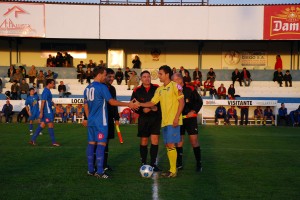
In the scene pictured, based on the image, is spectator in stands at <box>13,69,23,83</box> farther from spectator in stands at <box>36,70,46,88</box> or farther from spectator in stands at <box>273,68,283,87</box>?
spectator in stands at <box>273,68,283,87</box>

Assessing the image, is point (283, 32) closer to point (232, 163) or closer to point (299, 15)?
point (299, 15)

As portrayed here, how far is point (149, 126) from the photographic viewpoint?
8.82m

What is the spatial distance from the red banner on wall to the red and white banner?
15285 millimetres

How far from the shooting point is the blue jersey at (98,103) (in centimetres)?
805

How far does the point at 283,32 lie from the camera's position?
97.7 feet

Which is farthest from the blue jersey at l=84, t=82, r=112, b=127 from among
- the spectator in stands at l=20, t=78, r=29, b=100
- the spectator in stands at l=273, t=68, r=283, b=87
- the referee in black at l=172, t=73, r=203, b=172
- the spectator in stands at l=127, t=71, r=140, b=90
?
the spectator in stands at l=273, t=68, r=283, b=87

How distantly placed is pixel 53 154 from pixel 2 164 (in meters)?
1.89

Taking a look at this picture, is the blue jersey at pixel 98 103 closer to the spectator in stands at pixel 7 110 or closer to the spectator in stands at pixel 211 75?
the spectator in stands at pixel 7 110

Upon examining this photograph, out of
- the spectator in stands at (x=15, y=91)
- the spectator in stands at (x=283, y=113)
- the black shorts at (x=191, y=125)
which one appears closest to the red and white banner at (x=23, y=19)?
the spectator in stands at (x=15, y=91)

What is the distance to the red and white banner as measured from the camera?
30094 mm

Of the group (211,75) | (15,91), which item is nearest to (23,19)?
(15,91)

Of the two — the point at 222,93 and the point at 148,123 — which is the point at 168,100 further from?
the point at 222,93

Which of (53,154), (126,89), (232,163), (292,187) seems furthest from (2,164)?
(126,89)

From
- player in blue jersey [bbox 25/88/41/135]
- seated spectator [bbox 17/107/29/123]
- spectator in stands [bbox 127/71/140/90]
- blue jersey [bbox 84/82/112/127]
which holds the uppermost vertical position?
spectator in stands [bbox 127/71/140/90]
